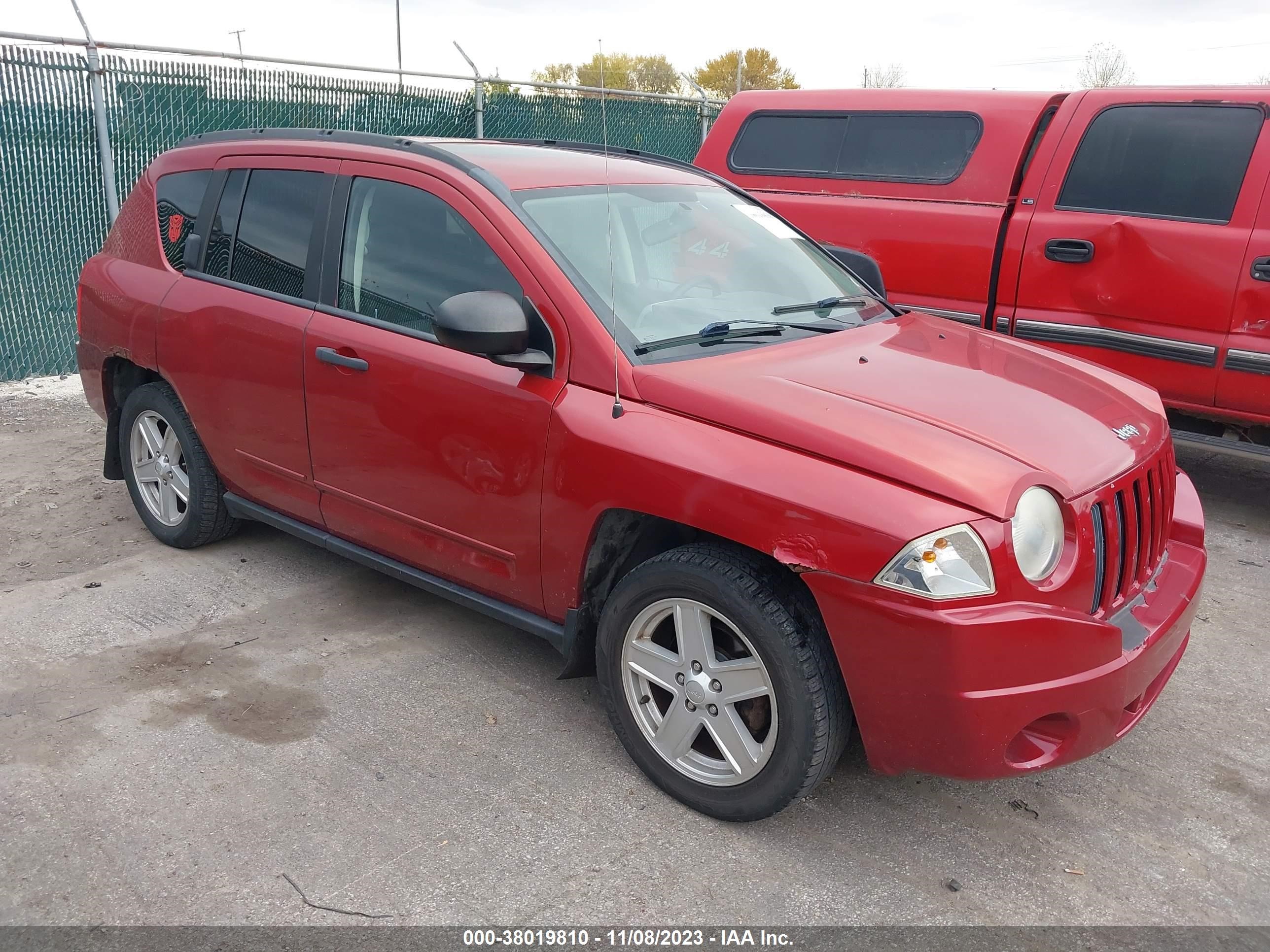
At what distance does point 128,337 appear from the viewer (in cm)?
457

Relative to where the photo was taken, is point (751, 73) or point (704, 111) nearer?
point (704, 111)

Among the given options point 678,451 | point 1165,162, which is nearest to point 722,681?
point 678,451

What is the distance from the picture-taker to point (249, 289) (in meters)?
4.07

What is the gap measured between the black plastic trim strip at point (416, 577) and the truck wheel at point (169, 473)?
→ 5.6 inches

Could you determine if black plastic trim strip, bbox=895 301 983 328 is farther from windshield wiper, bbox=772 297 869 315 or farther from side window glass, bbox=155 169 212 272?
side window glass, bbox=155 169 212 272

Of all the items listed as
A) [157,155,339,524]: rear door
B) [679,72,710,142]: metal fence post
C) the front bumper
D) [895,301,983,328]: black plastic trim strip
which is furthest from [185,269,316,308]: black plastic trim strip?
[679,72,710,142]: metal fence post

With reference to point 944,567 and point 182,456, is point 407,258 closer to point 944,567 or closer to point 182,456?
point 182,456

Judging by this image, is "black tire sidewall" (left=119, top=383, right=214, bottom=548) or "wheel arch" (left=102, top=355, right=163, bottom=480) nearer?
"black tire sidewall" (left=119, top=383, right=214, bottom=548)

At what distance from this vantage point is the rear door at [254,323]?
3.87 metres

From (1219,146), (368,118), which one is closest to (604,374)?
(1219,146)

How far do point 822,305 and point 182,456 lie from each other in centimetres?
285

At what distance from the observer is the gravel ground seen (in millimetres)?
2645

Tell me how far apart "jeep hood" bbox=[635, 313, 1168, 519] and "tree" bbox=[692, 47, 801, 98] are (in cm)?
4219

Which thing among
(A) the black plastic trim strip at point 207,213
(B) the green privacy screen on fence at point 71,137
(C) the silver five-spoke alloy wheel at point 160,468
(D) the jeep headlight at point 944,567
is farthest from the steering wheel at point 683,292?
(B) the green privacy screen on fence at point 71,137
